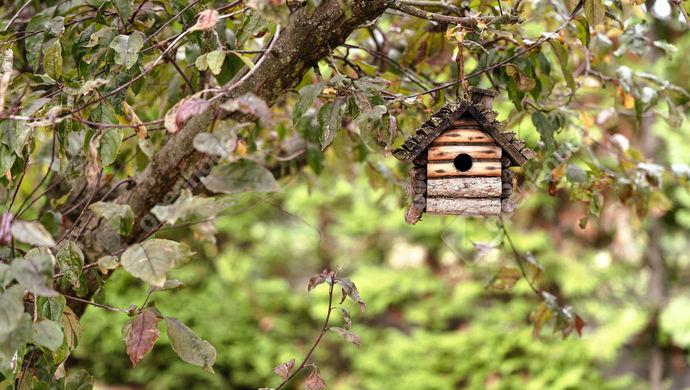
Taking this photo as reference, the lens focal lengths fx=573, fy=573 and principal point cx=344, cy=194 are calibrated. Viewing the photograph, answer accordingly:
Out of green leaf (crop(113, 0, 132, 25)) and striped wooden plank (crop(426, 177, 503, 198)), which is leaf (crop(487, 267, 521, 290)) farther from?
green leaf (crop(113, 0, 132, 25))

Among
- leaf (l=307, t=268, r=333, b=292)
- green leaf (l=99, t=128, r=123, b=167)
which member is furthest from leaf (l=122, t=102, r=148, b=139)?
leaf (l=307, t=268, r=333, b=292)

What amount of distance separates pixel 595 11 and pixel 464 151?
354 mm

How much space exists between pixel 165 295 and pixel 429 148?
161 inches

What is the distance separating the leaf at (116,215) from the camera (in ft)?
3.00

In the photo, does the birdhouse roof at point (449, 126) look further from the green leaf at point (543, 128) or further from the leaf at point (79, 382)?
the leaf at point (79, 382)

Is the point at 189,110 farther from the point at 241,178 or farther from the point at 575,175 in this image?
the point at 575,175

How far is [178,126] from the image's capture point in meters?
0.81

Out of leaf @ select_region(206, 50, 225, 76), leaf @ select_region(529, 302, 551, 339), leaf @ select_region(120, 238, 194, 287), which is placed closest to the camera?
leaf @ select_region(120, 238, 194, 287)

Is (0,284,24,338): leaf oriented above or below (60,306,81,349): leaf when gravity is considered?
above

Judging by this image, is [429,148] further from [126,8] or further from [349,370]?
[349,370]

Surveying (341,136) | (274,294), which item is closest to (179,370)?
(274,294)

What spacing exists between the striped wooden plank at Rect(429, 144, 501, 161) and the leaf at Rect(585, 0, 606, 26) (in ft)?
0.96

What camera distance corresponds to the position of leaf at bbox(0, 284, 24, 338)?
2.43 ft

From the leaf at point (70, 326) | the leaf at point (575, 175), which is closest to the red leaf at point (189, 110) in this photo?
the leaf at point (70, 326)
